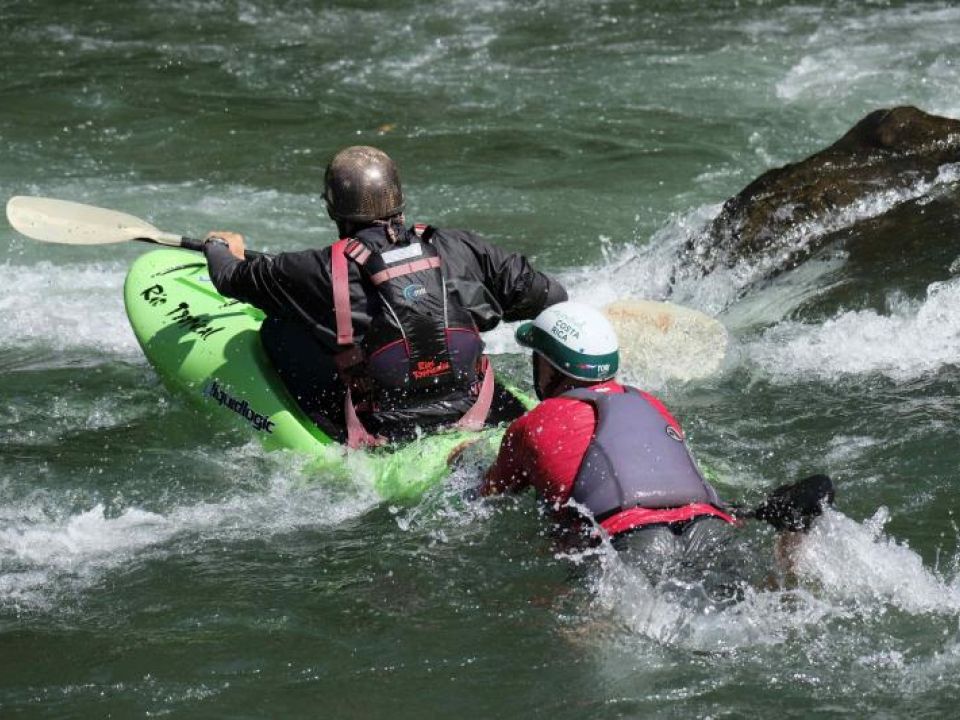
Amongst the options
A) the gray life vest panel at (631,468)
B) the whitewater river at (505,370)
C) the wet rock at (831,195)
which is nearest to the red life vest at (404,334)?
the whitewater river at (505,370)

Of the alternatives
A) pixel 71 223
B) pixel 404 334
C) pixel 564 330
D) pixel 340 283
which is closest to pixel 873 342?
pixel 404 334

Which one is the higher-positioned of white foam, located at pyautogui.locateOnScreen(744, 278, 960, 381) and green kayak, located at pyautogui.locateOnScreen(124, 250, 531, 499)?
green kayak, located at pyautogui.locateOnScreen(124, 250, 531, 499)

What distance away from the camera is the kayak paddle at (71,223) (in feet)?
22.0

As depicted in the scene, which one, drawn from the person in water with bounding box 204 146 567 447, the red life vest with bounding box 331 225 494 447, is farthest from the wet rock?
the red life vest with bounding box 331 225 494 447

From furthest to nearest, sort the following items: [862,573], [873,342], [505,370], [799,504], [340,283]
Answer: [505,370] < [873,342] < [340,283] < [862,573] < [799,504]

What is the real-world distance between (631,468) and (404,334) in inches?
46.8

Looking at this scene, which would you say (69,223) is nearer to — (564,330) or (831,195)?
(564,330)

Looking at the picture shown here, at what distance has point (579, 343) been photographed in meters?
4.55

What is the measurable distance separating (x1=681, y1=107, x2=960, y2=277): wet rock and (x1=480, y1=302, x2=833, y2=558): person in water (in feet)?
11.1

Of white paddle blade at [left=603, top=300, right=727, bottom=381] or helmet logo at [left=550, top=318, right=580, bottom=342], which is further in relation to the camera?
white paddle blade at [left=603, top=300, right=727, bottom=381]

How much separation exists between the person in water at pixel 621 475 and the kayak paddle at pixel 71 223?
2.74 m

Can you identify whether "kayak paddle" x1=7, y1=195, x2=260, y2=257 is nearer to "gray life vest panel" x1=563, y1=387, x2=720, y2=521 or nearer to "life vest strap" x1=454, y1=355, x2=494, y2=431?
"life vest strap" x1=454, y1=355, x2=494, y2=431

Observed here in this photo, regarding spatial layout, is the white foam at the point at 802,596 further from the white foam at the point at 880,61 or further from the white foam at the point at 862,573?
the white foam at the point at 880,61

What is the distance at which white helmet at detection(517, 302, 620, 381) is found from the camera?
15.0 ft
